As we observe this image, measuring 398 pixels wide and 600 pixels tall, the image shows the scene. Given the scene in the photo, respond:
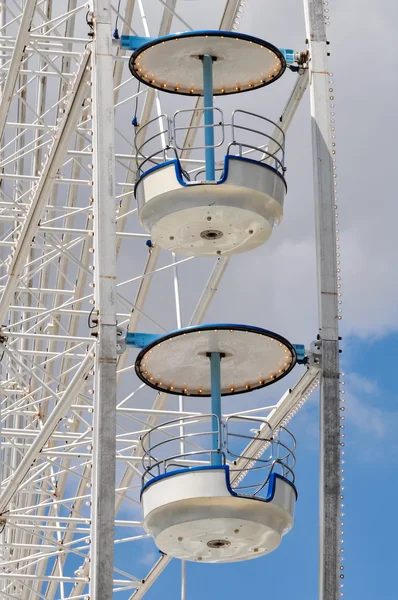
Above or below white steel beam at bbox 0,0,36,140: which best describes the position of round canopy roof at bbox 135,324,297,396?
below

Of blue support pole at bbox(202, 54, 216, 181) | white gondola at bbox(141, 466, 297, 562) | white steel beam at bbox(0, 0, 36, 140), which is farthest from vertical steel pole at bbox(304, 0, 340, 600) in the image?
white steel beam at bbox(0, 0, 36, 140)

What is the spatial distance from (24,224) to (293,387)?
640 cm

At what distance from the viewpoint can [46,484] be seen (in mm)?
46781

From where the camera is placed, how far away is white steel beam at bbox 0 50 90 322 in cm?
3394

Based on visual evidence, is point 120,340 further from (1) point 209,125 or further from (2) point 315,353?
(1) point 209,125

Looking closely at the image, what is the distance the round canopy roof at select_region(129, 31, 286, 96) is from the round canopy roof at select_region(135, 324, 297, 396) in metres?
5.57

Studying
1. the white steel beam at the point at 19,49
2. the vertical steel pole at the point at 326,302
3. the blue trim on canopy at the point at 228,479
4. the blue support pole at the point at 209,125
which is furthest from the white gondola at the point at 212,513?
the white steel beam at the point at 19,49

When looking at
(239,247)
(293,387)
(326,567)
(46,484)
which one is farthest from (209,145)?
(46,484)

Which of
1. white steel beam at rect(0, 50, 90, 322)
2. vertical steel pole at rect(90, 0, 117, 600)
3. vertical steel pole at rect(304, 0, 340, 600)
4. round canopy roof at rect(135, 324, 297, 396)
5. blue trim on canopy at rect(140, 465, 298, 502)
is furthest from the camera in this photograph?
white steel beam at rect(0, 50, 90, 322)

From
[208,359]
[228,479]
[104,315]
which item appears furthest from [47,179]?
[228,479]

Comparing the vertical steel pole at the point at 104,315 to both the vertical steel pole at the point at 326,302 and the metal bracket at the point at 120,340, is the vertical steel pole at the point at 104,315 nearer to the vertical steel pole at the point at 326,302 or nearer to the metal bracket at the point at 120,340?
the metal bracket at the point at 120,340

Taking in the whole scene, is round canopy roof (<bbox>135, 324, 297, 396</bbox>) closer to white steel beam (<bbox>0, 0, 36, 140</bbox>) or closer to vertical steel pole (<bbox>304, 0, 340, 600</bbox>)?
vertical steel pole (<bbox>304, 0, 340, 600</bbox>)

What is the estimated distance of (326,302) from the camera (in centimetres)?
3089

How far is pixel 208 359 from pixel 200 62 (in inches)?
224
